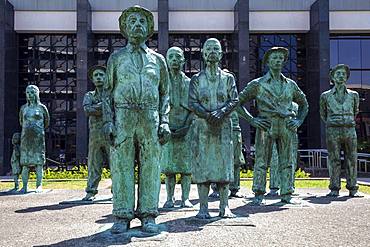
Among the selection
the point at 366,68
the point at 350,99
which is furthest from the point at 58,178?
the point at 366,68

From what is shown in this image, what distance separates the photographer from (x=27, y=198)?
10.6 m

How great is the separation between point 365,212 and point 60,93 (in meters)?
24.4

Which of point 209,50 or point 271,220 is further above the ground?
point 209,50

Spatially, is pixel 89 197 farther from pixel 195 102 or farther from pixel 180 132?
pixel 195 102

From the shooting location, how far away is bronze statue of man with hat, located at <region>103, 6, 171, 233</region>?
5.51 metres

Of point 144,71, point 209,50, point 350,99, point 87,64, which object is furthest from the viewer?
point 87,64

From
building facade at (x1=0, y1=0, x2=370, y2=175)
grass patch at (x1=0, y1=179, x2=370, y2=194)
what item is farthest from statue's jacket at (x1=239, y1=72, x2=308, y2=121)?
building facade at (x1=0, y1=0, x2=370, y2=175)

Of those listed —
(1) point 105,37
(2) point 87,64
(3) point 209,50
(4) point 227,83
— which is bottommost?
(4) point 227,83

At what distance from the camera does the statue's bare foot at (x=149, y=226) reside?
548 cm

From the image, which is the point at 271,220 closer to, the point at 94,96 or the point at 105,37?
the point at 94,96

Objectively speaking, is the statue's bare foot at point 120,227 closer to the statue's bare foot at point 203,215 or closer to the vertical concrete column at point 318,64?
the statue's bare foot at point 203,215

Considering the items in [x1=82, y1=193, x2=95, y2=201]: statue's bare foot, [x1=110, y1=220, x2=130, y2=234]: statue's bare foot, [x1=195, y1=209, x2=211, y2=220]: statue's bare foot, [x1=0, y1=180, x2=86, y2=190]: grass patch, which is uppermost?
[x1=110, y1=220, x2=130, y2=234]: statue's bare foot

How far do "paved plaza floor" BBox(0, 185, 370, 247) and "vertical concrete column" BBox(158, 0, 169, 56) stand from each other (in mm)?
16951

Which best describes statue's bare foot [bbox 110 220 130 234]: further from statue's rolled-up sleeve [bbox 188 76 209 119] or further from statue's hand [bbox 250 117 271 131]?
statue's hand [bbox 250 117 271 131]
